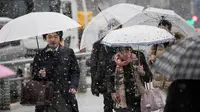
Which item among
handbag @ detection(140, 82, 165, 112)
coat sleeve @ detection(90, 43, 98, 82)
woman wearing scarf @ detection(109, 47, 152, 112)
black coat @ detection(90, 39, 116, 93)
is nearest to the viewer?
handbag @ detection(140, 82, 165, 112)

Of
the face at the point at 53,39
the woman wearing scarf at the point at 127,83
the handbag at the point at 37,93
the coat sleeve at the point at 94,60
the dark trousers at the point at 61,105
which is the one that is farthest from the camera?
the coat sleeve at the point at 94,60

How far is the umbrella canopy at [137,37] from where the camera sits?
23.4ft

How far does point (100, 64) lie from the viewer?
876 centimetres

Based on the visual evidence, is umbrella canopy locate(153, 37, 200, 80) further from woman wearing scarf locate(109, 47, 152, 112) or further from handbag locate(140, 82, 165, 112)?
woman wearing scarf locate(109, 47, 152, 112)

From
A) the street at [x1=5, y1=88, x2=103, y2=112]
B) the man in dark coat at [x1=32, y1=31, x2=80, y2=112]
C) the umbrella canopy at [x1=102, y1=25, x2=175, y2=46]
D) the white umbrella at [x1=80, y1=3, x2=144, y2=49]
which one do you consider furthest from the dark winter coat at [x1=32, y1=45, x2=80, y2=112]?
the street at [x1=5, y1=88, x2=103, y2=112]

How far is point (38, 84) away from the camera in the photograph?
745cm

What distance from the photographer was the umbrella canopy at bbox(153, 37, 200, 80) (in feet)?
13.0

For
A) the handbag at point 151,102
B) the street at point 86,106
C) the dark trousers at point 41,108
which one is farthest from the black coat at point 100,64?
the street at point 86,106

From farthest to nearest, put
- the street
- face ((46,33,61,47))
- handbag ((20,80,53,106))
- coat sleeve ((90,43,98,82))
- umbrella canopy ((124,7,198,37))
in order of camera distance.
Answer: the street, umbrella canopy ((124,7,198,37)), coat sleeve ((90,43,98,82)), face ((46,33,61,47)), handbag ((20,80,53,106))

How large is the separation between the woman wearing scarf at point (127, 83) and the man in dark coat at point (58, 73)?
0.65 m

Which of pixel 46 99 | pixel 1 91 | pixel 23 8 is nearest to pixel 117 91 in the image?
pixel 46 99

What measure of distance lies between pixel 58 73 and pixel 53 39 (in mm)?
458

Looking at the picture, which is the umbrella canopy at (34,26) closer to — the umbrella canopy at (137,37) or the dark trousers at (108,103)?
the umbrella canopy at (137,37)

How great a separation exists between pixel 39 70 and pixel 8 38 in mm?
608
